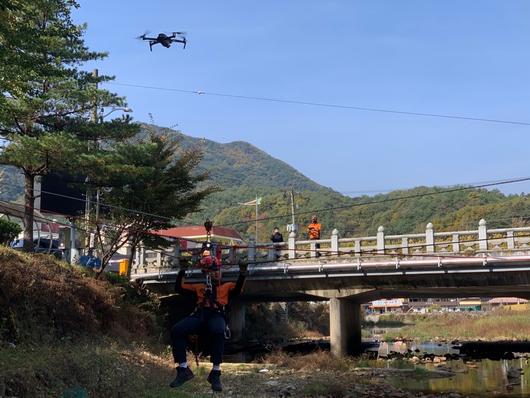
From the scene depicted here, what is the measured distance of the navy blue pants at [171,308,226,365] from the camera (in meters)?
9.13

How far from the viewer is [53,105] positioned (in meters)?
23.8

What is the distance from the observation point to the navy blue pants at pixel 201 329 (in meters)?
9.13

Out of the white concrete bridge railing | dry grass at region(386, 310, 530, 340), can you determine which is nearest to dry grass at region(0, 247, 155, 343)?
the white concrete bridge railing

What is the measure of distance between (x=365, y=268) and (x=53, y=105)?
14922 millimetres

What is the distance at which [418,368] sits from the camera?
1056 inches

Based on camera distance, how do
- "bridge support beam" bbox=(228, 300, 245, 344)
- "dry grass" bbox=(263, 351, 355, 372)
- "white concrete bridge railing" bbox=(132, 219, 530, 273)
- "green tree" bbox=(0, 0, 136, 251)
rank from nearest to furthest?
1. "green tree" bbox=(0, 0, 136, 251)
2. "white concrete bridge railing" bbox=(132, 219, 530, 273)
3. "dry grass" bbox=(263, 351, 355, 372)
4. "bridge support beam" bbox=(228, 300, 245, 344)

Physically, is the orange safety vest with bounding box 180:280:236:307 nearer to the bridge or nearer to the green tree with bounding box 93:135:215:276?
the bridge

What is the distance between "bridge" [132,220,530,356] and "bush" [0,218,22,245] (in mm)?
7058

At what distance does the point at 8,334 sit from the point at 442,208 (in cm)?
7774

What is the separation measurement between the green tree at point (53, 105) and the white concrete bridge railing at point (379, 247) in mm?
5532

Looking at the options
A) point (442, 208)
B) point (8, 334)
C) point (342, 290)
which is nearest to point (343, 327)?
point (342, 290)

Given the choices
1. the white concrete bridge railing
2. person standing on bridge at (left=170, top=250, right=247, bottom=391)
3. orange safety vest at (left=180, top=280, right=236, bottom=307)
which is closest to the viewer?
person standing on bridge at (left=170, top=250, right=247, bottom=391)

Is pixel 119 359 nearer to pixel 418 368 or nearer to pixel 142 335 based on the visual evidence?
pixel 142 335

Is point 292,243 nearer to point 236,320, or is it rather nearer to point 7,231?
point 236,320
